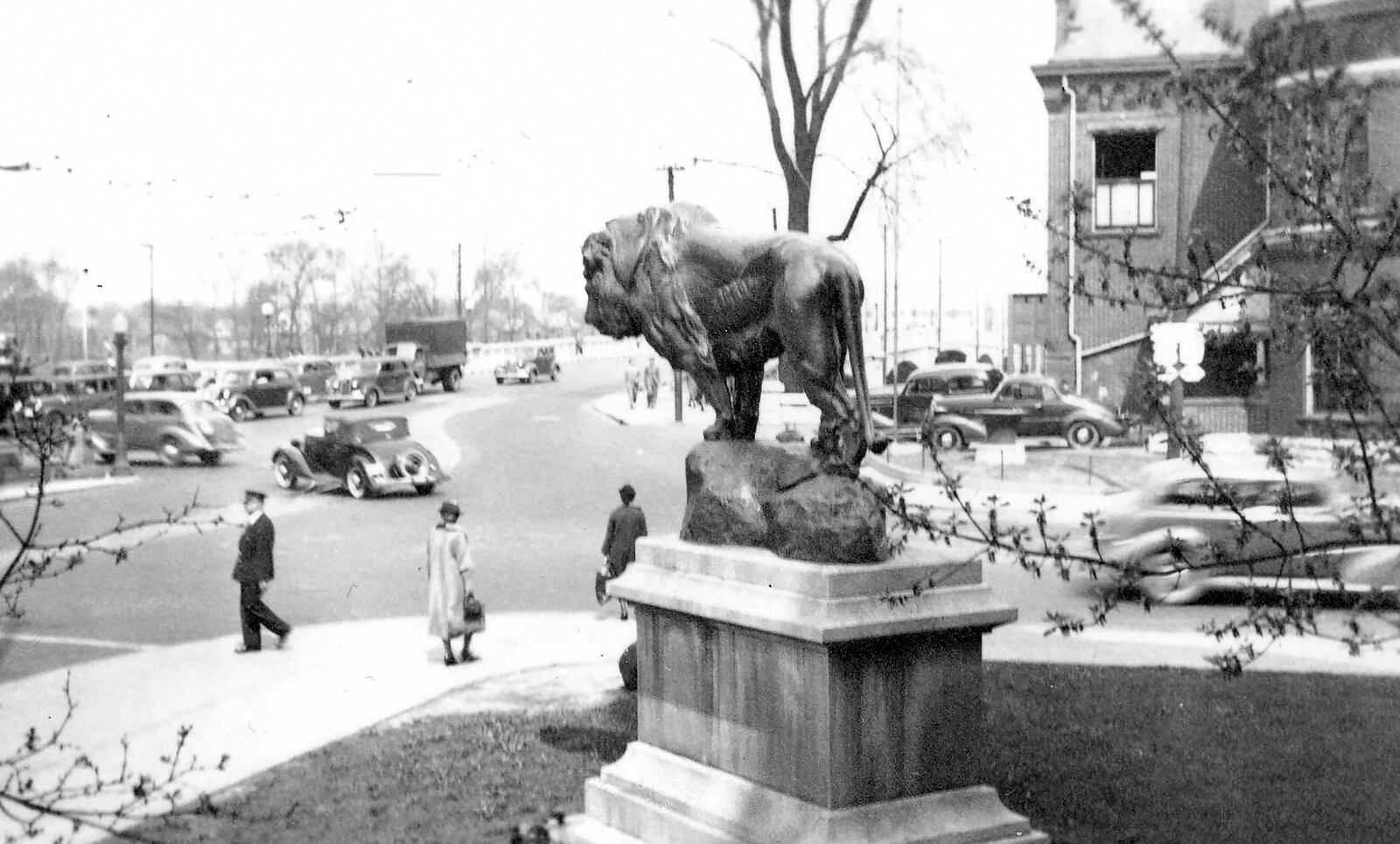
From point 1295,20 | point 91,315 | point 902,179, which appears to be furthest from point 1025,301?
point 1295,20

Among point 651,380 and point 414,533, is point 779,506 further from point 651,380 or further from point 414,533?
point 651,380

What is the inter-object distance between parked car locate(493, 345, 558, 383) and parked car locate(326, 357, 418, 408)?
939mm

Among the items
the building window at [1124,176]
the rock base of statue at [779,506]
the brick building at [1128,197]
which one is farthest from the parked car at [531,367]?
the building window at [1124,176]

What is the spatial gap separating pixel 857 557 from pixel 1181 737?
3917 millimetres

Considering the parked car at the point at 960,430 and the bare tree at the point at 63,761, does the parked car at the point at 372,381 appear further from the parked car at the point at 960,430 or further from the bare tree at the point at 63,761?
the parked car at the point at 960,430

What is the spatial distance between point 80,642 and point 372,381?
400 centimetres

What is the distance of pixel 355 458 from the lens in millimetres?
15367

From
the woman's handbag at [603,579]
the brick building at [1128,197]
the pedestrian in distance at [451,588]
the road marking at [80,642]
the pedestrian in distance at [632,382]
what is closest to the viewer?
the pedestrian in distance at [451,588]

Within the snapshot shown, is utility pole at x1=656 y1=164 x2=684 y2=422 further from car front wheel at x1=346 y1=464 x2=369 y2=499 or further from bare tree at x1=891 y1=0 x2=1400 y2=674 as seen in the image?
bare tree at x1=891 y1=0 x2=1400 y2=674

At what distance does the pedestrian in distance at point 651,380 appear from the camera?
16.3 meters

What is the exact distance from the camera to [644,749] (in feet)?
24.1

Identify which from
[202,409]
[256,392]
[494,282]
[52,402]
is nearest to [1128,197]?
[494,282]

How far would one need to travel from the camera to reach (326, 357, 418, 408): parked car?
1455 cm

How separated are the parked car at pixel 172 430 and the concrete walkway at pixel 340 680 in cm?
209
